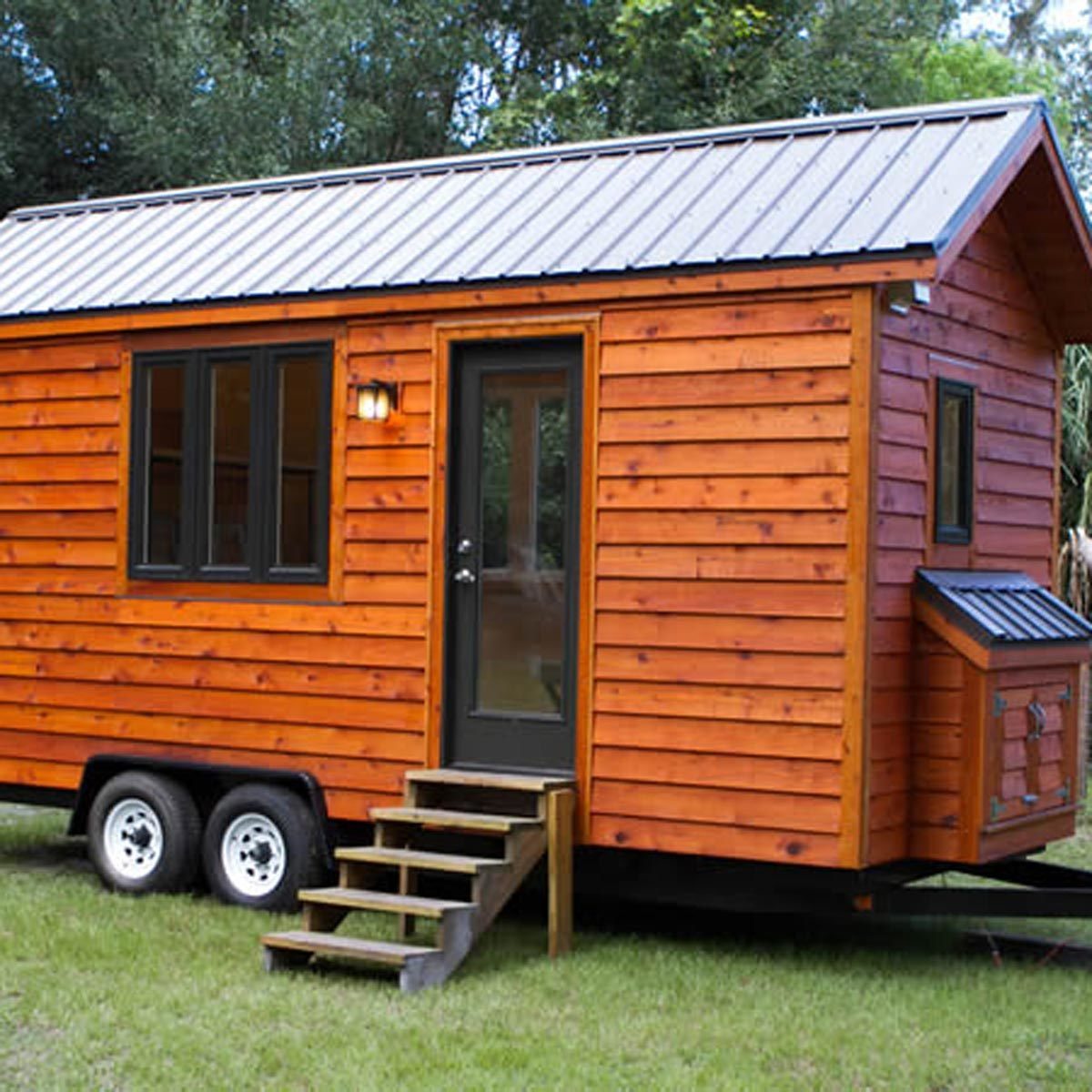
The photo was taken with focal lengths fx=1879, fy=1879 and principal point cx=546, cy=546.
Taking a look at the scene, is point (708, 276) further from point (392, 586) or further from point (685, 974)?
point (685, 974)

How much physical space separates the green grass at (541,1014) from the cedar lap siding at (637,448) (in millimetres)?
654

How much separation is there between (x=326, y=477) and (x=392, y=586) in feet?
2.28

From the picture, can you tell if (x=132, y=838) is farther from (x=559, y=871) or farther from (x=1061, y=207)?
(x=1061, y=207)

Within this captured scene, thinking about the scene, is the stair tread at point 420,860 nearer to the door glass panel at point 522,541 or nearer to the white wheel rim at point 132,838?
the door glass panel at point 522,541

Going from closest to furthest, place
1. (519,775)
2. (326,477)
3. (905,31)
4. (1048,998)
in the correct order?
(1048,998) → (519,775) → (326,477) → (905,31)

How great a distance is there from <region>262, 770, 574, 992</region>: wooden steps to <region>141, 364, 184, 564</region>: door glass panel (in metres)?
2.10

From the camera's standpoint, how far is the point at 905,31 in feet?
78.2

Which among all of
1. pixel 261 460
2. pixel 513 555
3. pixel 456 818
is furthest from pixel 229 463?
pixel 456 818

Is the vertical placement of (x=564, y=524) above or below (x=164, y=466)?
below

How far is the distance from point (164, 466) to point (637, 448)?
2.89 meters

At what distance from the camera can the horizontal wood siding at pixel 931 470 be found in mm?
8039

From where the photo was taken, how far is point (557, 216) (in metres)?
9.37

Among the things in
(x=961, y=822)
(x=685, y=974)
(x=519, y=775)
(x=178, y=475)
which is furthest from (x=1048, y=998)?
(x=178, y=475)

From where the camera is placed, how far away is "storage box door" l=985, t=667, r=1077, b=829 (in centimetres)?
810
